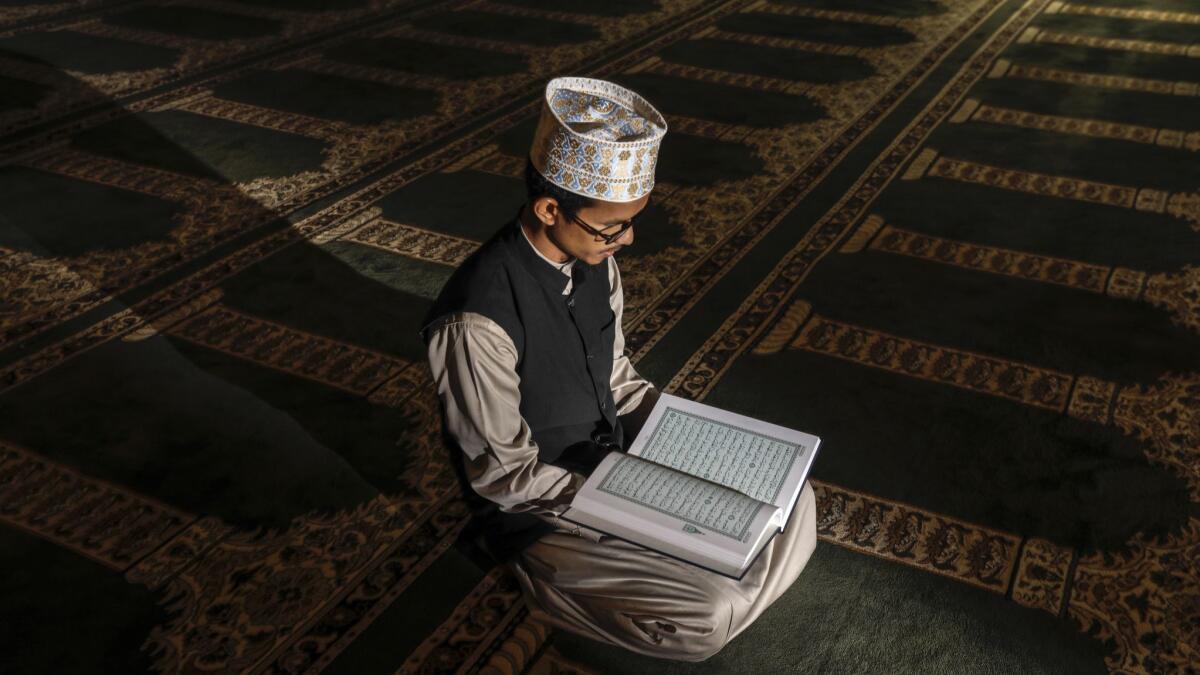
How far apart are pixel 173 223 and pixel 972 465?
2794 millimetres

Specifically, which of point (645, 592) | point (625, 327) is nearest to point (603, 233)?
point (645, 592)

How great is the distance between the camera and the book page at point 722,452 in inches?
66.7

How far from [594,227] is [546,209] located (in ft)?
0.27

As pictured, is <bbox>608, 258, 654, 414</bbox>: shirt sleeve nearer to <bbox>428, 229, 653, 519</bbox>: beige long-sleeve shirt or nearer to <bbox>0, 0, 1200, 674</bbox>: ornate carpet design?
<bbox>428, 229, 653, 519</bbox>: beige long-sleeve shirt

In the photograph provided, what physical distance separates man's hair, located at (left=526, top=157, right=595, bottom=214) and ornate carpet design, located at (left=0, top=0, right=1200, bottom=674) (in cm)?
86

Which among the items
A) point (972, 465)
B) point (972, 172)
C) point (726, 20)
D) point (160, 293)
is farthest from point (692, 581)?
point (726, 20)

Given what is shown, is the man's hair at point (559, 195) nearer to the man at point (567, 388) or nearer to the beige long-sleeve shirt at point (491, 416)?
the man at point (567, 388)

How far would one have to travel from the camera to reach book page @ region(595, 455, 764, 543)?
152 centimetres

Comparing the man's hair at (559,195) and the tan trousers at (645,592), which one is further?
the tan trousers at (645,592)

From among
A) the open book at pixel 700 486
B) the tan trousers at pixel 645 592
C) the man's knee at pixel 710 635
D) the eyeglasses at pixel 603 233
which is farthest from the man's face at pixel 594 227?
the man's knee at pixel 710 635

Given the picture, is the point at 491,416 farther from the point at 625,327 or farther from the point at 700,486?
the point at 625,327

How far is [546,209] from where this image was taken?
1.60 meters

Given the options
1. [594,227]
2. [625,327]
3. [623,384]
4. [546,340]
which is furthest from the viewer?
[625,327]

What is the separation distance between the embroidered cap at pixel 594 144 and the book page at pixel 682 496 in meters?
0.45
